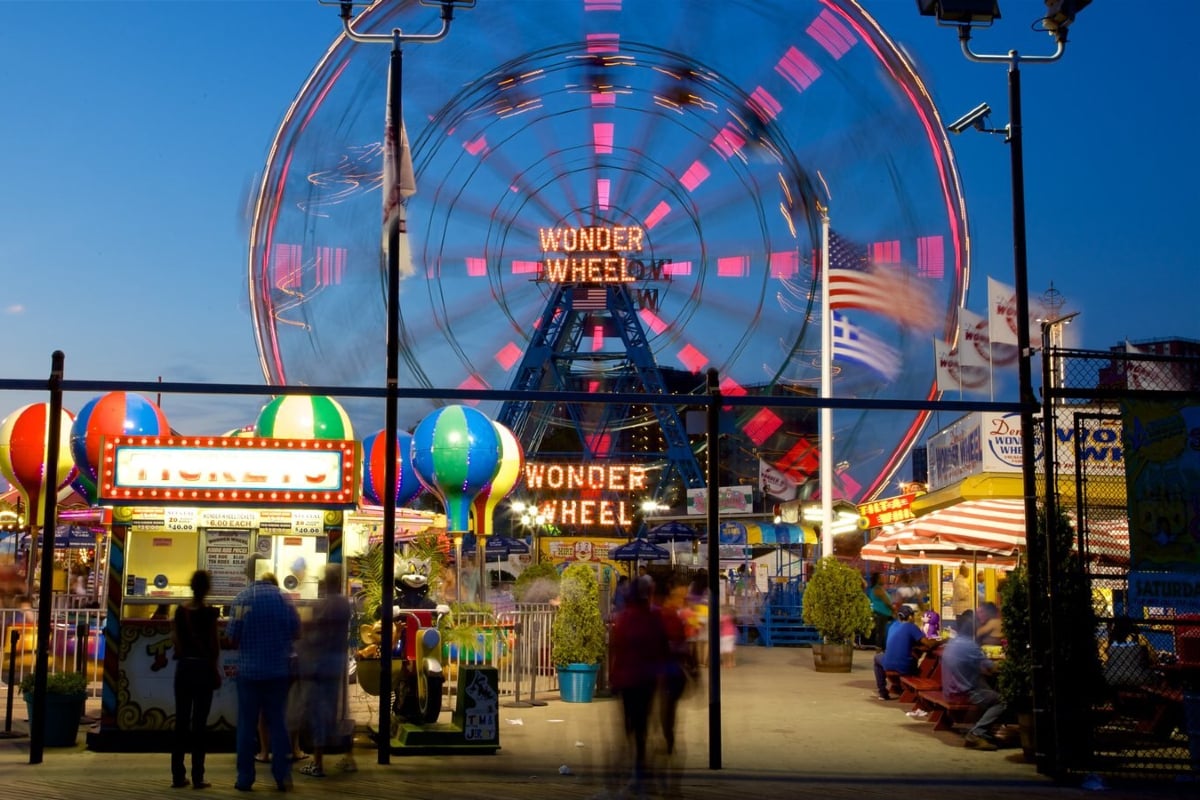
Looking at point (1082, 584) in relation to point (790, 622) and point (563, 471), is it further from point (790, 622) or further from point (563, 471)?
point (563, 471)

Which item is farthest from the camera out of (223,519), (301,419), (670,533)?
(670,533)

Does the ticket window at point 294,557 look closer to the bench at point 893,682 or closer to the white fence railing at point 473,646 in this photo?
the white fence railing at point 473,646

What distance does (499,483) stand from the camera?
25.6 m

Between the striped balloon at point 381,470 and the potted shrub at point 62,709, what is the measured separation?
12389 millimetres

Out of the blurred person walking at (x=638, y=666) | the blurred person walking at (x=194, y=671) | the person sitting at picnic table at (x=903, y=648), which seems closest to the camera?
the blurred person walking at (x=638, y=666)

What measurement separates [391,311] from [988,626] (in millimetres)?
7401

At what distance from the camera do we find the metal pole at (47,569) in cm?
951

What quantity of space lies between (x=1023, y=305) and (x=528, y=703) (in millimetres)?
7724

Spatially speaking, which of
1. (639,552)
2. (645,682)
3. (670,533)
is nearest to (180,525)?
(645,682)

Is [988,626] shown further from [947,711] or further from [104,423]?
[104,423]

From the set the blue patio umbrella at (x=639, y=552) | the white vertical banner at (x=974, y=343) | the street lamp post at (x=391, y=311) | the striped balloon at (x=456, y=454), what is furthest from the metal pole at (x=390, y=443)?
the blue patio umbrella at (x=639, y=552)

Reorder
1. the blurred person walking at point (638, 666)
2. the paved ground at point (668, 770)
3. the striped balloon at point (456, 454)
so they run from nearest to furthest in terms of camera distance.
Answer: the blurred person walking at point (638, 666), the paved ground at point (668, 770), the striped balloon at point (456, 454)

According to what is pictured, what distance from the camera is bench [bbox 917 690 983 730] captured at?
Result: 41.1 ft

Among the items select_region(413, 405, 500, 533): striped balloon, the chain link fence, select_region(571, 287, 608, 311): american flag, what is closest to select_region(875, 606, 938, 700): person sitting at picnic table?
the chain link fence
